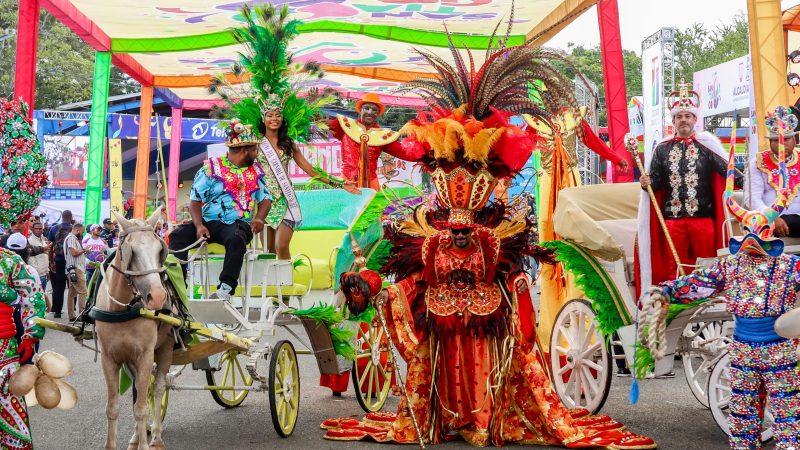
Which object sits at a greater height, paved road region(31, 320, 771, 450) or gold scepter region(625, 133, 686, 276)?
gold scepter region(625, 133, 686, 276)

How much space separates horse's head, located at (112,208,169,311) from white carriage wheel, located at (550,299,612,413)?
11.1 feet

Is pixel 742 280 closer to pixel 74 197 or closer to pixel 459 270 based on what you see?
pixel 459 270

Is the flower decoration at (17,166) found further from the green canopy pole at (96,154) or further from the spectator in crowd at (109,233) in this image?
the green canopy pole at (96,154)

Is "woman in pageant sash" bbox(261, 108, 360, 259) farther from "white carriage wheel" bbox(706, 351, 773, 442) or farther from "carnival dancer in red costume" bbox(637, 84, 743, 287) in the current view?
"white carriage wheel" bbox(706, 351, 773, 442)

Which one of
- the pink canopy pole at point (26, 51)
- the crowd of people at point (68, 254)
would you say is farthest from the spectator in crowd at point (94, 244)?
the pink canopy pole at point (26, 51)

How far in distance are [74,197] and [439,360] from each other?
28528 mm

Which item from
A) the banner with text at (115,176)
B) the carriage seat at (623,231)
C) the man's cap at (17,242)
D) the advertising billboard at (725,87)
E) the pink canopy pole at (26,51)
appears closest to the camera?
the carriage seat at (623,231)

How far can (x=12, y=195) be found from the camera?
5.95 meters

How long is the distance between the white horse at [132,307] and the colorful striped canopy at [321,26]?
9794 millimetres

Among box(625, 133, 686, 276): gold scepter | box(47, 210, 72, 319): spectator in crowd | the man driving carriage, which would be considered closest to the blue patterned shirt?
the man driving carriage

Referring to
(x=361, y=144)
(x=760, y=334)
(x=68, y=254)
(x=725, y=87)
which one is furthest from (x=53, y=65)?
(x=760, y=334)

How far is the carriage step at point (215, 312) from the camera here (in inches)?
283

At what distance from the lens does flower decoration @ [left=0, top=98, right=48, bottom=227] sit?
593cm

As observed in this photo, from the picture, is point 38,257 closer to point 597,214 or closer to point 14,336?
point 597,214
